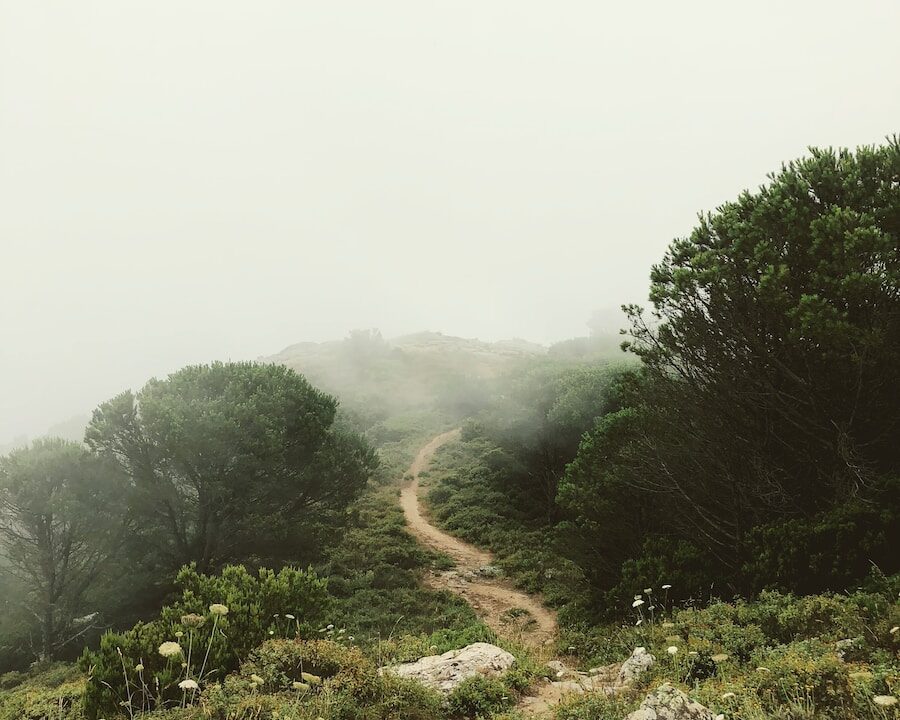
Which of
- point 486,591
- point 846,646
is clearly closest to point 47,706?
point 846,646

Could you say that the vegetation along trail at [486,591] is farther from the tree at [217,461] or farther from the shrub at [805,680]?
the shrub at [805,680]

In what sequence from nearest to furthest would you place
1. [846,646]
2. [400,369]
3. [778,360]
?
[846,646] → [778,360] → [400,369]

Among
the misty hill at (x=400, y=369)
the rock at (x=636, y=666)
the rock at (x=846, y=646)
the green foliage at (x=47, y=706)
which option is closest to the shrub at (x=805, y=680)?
the rock at (x=846, y=646)

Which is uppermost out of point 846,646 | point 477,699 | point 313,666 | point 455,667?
point 313,666

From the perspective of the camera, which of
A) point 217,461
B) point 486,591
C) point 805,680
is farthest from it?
point 486,591

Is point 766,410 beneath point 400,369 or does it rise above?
beneath

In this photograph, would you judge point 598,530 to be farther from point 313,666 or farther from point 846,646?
point 313,666

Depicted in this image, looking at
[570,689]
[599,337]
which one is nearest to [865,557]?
[570,689]

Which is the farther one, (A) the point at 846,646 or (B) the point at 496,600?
(B) the point at 496,600

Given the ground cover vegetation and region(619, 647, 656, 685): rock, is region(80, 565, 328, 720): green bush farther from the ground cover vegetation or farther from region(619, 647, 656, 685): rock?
region(619, 647, 656, 685): rock

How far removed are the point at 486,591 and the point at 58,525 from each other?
17.3 m

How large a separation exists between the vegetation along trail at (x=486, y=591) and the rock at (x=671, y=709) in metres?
9.10

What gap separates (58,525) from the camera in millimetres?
18562

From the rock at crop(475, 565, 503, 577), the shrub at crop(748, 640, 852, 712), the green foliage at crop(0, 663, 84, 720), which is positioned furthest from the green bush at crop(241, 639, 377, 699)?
the rock at crop(475, 565, 503, 577)
